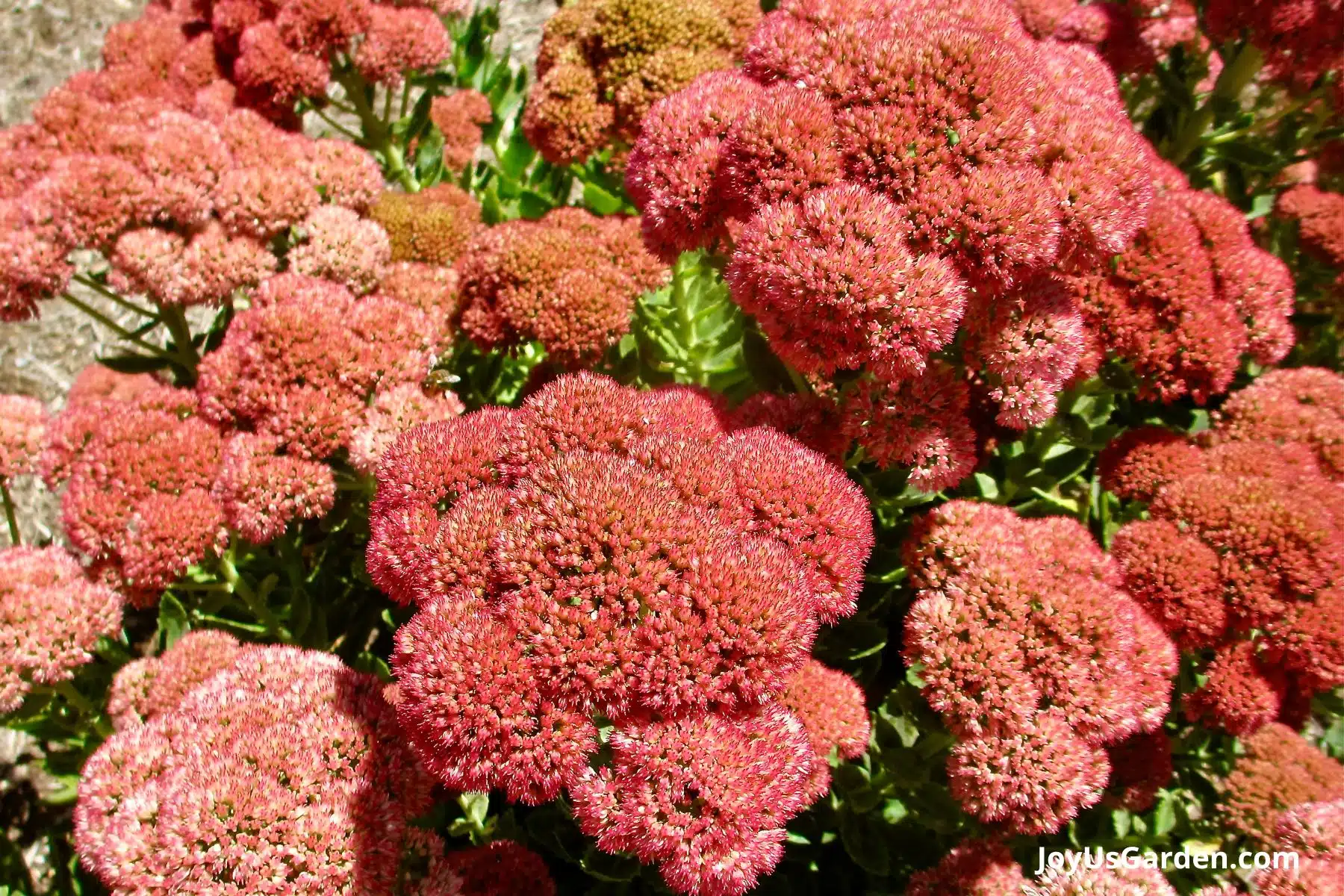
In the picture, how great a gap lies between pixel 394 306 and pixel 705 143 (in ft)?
4.18

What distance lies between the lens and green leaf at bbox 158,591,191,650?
322cm

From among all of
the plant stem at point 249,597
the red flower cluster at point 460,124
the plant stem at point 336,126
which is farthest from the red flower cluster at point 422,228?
the plant stem at point 249,597

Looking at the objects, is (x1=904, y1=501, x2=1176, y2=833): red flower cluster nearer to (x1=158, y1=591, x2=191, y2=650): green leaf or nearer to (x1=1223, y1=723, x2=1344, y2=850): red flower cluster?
(x1=1223, y1=723, x2=1344, y2=850): red flower cluster

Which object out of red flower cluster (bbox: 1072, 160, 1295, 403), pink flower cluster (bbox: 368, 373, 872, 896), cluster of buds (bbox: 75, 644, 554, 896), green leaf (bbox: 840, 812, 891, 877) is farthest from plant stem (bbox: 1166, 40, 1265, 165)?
cluster of buds (bbox: 75, 644, 554, 896)

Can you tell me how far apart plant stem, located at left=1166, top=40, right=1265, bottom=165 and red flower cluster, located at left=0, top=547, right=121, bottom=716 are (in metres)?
5.04

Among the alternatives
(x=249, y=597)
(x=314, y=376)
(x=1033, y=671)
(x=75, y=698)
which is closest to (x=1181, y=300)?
(x=1033, y=671)

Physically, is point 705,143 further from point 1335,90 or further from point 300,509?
point 1335,90

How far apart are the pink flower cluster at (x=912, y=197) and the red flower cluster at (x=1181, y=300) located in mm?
293

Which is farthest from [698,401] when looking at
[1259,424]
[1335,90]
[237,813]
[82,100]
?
[1335,90]

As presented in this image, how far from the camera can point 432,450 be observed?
231 centimetres

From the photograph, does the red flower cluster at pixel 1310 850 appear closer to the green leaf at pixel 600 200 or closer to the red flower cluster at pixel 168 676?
the red flower cluster at pixel 168 676

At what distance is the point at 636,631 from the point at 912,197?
4.57 feet

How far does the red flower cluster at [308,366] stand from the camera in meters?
2.76

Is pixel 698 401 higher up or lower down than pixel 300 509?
higher up
